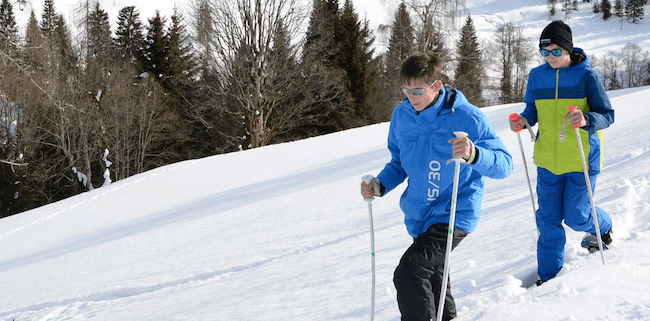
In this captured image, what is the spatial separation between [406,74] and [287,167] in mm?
10049

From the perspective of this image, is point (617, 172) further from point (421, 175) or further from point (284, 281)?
point (421, 175)

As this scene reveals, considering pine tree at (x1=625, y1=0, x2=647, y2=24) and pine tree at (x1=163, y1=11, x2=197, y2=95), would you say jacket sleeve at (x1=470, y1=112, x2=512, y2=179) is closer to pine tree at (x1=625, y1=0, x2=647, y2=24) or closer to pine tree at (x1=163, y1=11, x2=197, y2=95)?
pine tree at (x1=163, y1=11, x2=197, y2=95)

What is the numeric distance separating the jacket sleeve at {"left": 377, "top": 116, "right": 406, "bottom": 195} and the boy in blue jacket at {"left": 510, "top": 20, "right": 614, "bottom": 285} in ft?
3.90

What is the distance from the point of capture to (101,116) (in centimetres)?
3016

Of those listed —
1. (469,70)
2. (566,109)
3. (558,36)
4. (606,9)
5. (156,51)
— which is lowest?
(566,109)

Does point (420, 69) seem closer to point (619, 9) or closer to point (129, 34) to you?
point (129, 34)

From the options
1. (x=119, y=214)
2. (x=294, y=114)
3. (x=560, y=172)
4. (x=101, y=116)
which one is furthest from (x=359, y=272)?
(x=101, y=116)

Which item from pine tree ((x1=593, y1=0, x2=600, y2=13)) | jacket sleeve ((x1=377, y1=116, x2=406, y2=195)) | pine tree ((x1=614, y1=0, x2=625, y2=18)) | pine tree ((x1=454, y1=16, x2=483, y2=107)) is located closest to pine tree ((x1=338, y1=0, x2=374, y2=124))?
pine tree ((x1=454, y1=16, x2=483, y2=107))

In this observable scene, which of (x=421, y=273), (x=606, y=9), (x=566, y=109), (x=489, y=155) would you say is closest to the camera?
(x=489, y=155)

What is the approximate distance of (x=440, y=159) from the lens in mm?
2635

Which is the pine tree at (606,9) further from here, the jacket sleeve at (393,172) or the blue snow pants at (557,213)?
the jacket sleeve at (393,172)

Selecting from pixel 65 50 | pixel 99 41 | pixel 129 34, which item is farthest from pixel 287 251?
pixel 129 34

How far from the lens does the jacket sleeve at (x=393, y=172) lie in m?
2.86

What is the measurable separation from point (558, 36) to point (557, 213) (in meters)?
1.17
